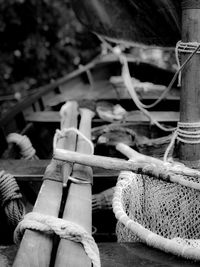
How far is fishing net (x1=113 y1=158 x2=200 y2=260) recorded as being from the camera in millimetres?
1558

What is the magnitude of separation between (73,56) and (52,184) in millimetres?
7333

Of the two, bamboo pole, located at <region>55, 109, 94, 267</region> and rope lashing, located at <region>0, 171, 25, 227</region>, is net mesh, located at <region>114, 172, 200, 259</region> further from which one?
rope lashing, located at <region>0, 171, 25, 227</region>

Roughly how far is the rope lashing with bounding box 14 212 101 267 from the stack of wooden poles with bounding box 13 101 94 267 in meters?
0.02

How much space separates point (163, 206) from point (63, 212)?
0.44 meters

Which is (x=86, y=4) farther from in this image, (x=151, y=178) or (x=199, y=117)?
(x=151, y=178)

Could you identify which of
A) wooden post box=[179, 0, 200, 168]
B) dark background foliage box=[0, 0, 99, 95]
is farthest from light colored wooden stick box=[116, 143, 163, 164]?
dark background foliage box=[0, 0, 99, 95]

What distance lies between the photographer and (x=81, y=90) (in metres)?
4.71

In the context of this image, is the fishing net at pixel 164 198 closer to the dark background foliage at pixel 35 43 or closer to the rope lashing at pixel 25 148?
the rope lashing at pixel 25 148

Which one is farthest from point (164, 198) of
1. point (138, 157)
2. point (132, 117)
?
point (132, 117)

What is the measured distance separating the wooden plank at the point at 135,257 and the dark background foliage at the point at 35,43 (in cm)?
659

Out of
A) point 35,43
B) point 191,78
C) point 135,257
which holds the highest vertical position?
point 35,43

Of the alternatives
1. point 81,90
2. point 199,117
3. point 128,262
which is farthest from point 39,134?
point 128,262

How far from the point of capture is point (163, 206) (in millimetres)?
1685

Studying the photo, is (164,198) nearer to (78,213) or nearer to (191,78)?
(78,213)
